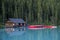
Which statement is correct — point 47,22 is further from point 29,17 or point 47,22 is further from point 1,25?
point 1,25

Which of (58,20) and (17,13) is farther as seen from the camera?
(58,20)

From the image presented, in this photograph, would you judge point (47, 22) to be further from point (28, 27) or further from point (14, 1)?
point (14, 1)

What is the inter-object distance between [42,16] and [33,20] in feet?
2.54

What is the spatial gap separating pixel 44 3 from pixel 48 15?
43.0 inches

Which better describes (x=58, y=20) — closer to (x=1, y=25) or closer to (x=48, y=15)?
(x=48, y=15)

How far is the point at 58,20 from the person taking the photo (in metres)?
14.2

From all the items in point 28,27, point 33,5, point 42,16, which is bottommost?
point 28,27

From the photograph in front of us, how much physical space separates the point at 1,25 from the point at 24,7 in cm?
225

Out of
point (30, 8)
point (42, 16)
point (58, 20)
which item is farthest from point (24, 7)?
point (58, 20)

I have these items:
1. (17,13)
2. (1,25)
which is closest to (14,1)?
(17,13)

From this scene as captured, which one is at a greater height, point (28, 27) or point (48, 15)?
point (48, 15)

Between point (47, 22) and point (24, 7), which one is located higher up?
point (24, 7)

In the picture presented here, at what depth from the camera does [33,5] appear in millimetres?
14023

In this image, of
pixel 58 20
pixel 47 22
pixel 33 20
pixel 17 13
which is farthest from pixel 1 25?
pixel 58 20
